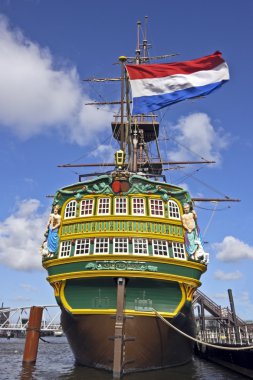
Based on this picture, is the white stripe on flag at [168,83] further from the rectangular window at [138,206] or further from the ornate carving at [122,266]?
the ornate carving at [122,266]

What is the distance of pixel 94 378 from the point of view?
55.6 ft

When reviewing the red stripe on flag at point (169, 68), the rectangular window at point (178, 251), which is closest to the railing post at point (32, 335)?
the rectangular window at point (178, 251)

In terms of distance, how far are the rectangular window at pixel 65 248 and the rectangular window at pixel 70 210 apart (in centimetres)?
144

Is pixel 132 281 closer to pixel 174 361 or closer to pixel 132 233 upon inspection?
pixel 132 233

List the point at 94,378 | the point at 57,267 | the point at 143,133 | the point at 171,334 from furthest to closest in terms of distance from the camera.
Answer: the point at 143,133 → the point at 57,267 → the point at 171,334 → the point at 94,378

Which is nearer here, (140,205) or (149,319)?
(149,319)

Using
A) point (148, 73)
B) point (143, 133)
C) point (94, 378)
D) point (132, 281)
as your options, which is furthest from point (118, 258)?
point (143, 133)

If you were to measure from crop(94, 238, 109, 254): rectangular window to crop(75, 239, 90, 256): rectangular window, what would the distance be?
43 cm

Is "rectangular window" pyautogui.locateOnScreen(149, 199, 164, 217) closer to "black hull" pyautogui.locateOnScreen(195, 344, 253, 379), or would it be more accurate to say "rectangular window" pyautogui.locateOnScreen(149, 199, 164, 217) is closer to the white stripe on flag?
the white stripe on flag

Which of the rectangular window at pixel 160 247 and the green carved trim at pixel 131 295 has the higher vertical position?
the rectangular window at pixel 160 247

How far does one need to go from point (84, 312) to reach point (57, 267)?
111 inches

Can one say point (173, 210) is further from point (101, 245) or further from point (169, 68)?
point (169, 68)

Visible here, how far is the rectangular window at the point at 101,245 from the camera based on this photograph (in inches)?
751

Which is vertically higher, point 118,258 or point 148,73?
point 148,73
